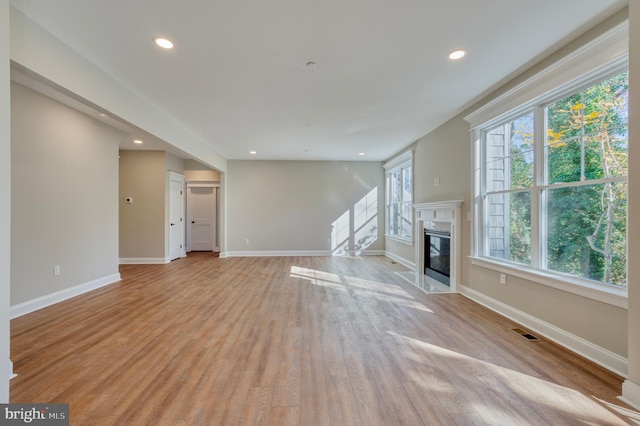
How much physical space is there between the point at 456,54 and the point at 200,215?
8.03 metres

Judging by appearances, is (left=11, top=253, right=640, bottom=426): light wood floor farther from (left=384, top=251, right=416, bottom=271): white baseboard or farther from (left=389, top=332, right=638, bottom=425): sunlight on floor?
(left=384, top=251, right=416, bottom=271): white baseboard

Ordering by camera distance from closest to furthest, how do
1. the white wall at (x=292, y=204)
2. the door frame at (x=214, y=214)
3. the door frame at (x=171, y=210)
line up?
the door frame at (x=171, y=210) → the white wall at (x=292, y=204) → the door frame at (x=214, y=214)

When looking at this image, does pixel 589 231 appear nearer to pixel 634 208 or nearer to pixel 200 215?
pixel 634 208

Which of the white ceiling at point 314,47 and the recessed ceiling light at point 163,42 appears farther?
the recessed ceiling light at point 163,42

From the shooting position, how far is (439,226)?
4.50 metres

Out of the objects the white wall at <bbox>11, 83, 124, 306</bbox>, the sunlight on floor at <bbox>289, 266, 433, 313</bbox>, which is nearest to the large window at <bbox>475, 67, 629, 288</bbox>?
the sunlight on floor at <bbox>289, 266, 433, 313</bbox>

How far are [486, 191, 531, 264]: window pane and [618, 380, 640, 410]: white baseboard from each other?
1.33m

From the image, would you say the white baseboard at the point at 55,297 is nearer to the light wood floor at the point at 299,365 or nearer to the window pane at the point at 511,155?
the light wood floor at the point at 299,365

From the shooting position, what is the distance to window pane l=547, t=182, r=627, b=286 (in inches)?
80.4

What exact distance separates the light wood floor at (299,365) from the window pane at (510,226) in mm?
766

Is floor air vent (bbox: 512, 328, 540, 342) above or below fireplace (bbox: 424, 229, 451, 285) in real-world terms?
below

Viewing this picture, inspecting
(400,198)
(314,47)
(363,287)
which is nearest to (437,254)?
(363,287)

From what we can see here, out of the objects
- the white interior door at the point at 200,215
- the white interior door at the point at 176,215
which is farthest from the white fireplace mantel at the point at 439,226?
the white interior door at the point at 200,215

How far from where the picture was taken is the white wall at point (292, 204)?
291 inches
